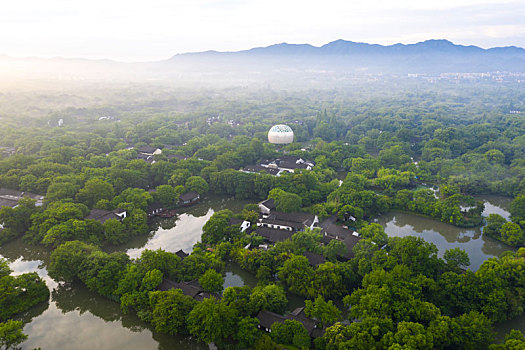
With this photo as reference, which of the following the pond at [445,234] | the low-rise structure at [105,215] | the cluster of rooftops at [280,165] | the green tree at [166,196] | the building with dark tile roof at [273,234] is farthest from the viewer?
the cluster of rooftops at [280,165]

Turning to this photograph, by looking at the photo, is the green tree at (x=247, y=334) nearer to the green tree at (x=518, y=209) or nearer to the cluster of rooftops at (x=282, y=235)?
the cluster of rooftops at (x=282, y=235)

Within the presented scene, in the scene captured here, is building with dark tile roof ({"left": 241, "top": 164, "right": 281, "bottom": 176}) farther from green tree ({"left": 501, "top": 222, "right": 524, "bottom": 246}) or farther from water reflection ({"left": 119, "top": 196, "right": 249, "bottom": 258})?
green tree ({"left": 501, "top": 222, "right": 524, "bottom": 246})

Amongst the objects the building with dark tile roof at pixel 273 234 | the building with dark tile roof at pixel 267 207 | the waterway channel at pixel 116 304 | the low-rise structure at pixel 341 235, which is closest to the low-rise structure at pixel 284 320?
the waterway channel at pixel 116 304

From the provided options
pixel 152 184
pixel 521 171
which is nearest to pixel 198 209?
pixel 152 184

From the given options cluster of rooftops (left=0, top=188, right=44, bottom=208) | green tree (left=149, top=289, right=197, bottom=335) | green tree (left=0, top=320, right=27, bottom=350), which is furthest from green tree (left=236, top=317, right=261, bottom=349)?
cluster of rooftops (left=0, top=188, right=44, bottom=208)

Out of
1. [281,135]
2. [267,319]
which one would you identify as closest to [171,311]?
[267,319]

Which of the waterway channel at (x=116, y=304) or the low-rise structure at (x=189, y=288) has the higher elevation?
the low-rise structure at (x=189, y=288)
